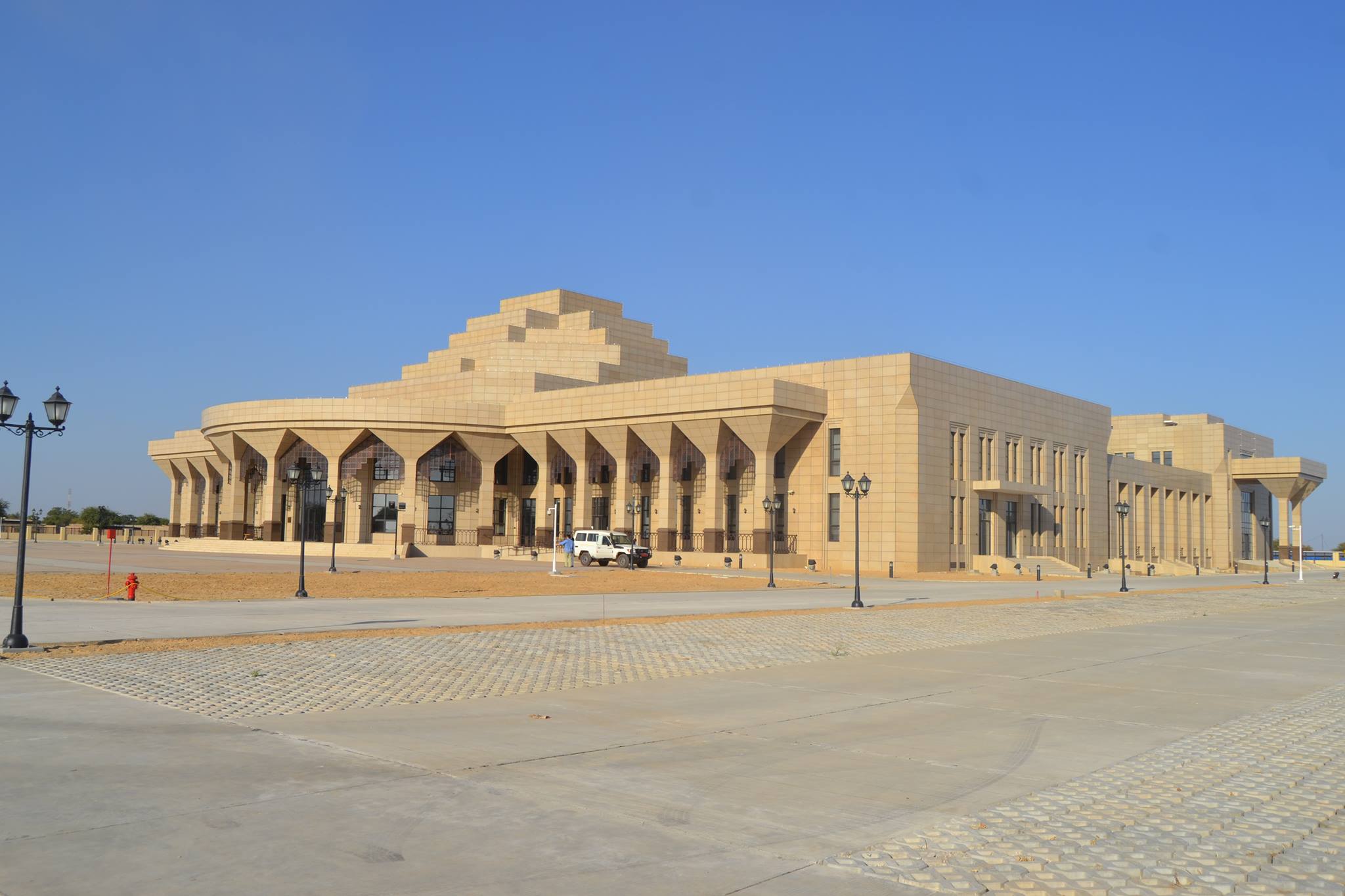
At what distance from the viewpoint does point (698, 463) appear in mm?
71750

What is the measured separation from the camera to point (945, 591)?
43.4 metres

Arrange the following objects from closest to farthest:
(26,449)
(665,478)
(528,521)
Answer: (26,449), (665,478), (528,521)

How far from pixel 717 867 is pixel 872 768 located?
3.32 m

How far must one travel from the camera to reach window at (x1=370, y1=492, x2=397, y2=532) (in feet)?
265

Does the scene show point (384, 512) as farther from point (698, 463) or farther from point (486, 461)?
point (698, 463)

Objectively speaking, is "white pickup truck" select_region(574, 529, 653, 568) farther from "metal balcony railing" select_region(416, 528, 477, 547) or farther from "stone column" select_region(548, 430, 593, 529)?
"metal balcony railing" select_region(416, 528, 477, 547)

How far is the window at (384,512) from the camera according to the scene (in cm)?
8088

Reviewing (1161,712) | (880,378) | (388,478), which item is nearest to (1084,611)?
(1161,712)

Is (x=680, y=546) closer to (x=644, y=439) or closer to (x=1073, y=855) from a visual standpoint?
(x=644, y=439)

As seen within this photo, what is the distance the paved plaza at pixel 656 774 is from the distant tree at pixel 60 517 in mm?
162309

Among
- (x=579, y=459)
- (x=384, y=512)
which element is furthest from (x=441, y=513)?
(x=579, y=459)

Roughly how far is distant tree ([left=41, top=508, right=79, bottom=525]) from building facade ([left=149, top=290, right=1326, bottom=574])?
232 feet

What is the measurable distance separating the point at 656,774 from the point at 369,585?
30.9 metres

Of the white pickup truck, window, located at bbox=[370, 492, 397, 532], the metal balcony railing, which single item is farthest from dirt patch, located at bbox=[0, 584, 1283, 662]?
window, located at bbox=[370, 492, 397, 532]
